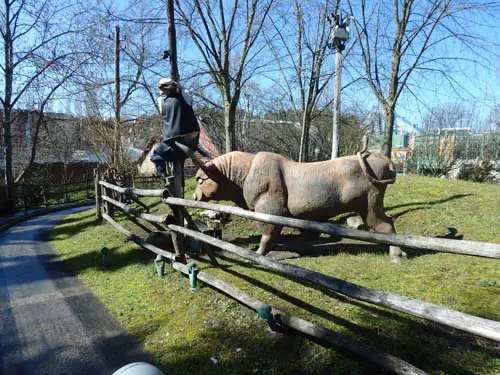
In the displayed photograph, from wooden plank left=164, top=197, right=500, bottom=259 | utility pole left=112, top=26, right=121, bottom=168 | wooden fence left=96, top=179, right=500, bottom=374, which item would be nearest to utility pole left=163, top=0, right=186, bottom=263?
wooden fence left=96, top=179, right=500, bottom=374

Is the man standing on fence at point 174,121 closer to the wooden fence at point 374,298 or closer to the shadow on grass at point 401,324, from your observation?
the wooden fence at point 374,298

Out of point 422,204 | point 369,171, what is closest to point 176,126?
point 369,171

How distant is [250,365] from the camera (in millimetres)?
2818

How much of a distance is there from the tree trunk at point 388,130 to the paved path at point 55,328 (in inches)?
339

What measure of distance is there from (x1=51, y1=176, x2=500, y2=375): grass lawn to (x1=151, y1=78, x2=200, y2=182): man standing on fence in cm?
172

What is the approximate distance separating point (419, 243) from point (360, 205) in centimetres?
307

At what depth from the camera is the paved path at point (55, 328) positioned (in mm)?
3096

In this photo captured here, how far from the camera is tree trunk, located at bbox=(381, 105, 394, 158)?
10.3 m

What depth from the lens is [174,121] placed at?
5016mm

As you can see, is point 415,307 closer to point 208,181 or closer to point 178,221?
point 178,221

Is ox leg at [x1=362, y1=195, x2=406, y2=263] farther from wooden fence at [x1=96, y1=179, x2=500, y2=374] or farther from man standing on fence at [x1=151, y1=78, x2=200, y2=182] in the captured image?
man standing on fence at [x1=151, y1=78, x2=200, y2=182]

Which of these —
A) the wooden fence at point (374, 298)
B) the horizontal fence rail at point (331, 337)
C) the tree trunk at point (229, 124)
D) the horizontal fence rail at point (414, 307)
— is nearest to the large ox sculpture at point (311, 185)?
the wooden fence at point (374, 298)

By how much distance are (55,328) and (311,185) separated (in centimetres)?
364

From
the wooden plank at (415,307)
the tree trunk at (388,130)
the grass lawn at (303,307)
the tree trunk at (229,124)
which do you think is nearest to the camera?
the wooden plank at (415,307)
